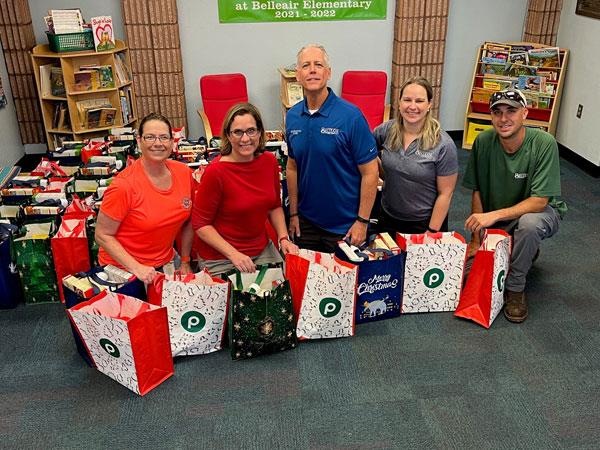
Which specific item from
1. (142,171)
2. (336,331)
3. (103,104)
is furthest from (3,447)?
(103,104)

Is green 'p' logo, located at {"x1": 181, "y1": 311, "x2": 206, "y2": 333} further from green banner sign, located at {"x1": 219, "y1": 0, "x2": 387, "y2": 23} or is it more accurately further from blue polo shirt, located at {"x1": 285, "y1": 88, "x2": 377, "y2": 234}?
green banner sign, located at {"x1": 219, "y1": 0, "x2": 387, "y2": 23}

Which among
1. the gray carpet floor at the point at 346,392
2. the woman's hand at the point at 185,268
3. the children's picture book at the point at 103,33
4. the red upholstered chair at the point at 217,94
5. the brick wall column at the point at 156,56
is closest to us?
the gray carpet floor at the point at 346,392

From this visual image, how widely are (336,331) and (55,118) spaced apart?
3.69m

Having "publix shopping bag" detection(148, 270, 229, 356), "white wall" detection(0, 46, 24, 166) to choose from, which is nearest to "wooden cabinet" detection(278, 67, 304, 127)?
"white wall" detection(0, 46, 24, 166)

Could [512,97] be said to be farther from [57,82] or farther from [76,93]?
[57,82]

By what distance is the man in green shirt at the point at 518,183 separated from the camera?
9.86 ft

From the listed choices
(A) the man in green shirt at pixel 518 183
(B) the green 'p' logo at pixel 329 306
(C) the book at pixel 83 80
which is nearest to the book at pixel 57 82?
(C) the book at pixel 83 80

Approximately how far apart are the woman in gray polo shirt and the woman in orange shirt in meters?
1.08

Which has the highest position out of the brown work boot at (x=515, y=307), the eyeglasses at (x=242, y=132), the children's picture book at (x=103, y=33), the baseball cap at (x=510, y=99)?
the children's picture book at (x=103, y=33)

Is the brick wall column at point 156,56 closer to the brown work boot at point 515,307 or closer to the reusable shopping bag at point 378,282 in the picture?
the reusable shopping bag at point 378,282

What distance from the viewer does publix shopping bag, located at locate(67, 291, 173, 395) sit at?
92.5 inches

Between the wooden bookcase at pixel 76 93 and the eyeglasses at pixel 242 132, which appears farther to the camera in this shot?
the wooden bookcase at pixel 76 93

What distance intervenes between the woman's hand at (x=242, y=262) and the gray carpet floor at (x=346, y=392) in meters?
0.45

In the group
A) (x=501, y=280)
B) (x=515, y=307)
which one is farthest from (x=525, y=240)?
(x=515, y=307)
